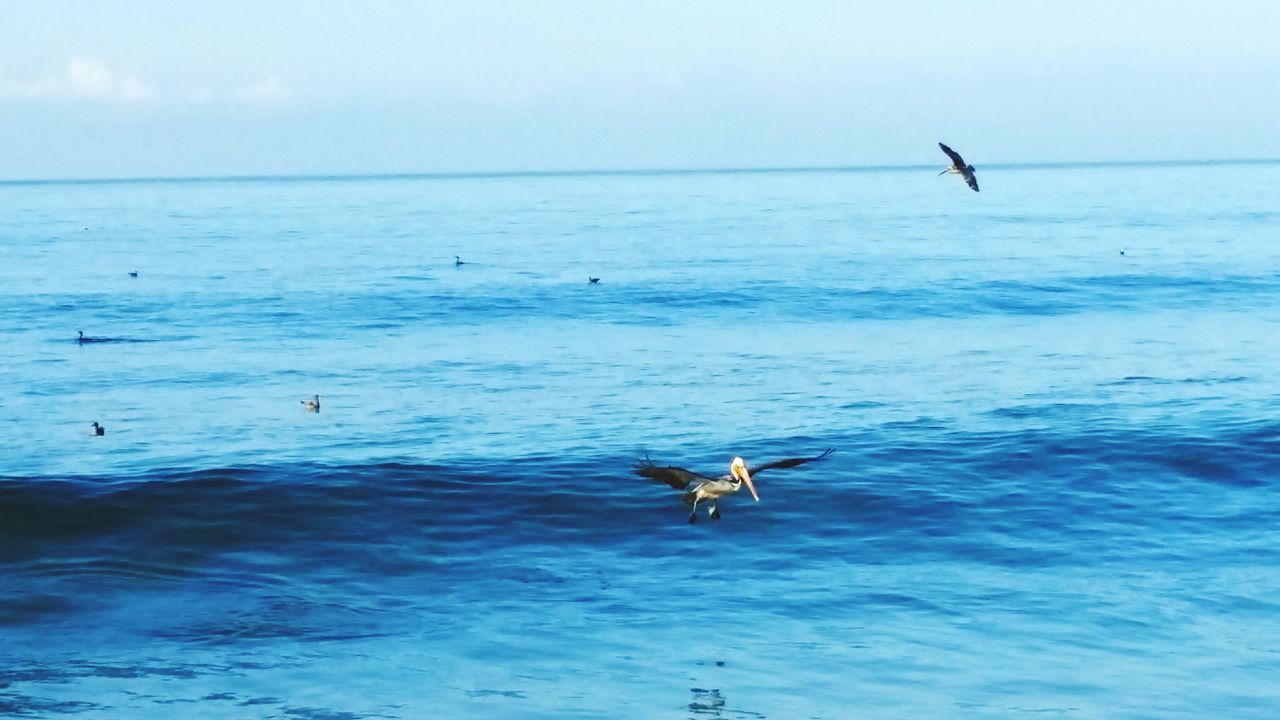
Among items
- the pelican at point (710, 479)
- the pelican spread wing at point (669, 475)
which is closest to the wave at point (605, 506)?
the pelican at point (710, 479)

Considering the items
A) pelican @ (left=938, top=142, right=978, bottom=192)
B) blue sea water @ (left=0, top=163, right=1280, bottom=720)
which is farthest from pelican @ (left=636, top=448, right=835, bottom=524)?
pelican @ (left=938, top=142, right=978, bottom=192)

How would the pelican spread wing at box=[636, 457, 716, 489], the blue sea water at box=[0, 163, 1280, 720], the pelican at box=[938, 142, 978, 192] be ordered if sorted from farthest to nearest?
1. the pelican at box=[938, 142, 978, 192]
2. the blue sea water at box=[0, 163, 1280, 720]
3. the pelican spread wing at box=[636, 457, 716, 489]

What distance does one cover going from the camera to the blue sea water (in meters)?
21.7

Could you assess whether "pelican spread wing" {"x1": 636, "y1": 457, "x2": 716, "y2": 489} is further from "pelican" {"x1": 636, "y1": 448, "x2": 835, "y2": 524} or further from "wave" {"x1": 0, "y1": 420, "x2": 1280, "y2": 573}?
"wave" {"x1": 0, "y1": 420, "x2": 1280, "y2": 573}

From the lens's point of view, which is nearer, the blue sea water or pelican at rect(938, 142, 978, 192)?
the blue sea water

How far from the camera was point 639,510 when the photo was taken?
31672mm

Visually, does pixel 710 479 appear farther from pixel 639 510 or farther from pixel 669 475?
pixel 639 510

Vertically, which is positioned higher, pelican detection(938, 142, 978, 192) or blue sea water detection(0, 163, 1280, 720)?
pelican detection(938, 142, 978, 192)

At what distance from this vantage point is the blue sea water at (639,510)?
2172 centimetres

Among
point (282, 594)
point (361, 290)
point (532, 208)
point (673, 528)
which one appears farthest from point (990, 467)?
point (532, 208)

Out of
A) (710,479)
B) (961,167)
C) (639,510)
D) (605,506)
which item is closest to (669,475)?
(710,479)

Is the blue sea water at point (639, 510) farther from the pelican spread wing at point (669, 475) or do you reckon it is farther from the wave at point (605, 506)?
the pelican spread wing at point (669, 475)

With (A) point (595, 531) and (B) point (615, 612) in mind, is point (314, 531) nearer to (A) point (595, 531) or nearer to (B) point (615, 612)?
(A) point (595, 531)

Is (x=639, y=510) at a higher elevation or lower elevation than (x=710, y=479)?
higher
